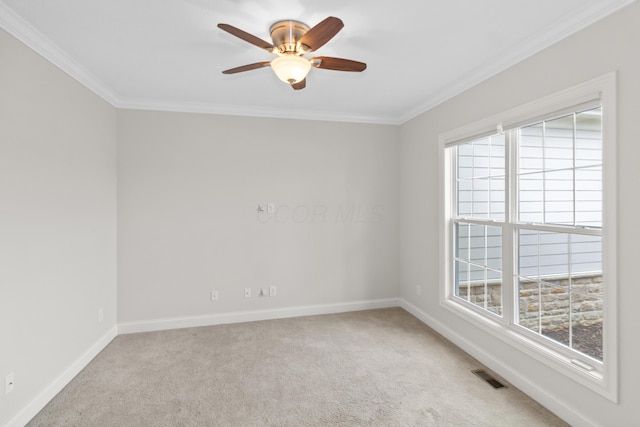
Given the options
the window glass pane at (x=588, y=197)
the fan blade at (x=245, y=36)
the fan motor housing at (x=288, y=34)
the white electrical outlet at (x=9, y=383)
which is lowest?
the white electrical outlet at (x=9, y=383)

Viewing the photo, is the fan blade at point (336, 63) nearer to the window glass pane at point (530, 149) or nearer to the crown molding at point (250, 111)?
the window glass pane at point (530, 149)

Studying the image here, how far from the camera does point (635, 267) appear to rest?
1718mm

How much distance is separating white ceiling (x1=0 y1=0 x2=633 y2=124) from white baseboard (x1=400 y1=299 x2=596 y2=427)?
242 cm

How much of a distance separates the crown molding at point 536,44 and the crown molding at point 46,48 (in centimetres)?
332

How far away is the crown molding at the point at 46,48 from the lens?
1.95 m

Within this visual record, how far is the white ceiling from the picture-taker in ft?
6.22

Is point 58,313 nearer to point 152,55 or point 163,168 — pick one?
point 163,168

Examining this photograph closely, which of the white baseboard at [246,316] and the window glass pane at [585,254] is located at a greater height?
the window glass pane at [585,254]

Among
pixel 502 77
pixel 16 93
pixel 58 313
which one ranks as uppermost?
pixel 502 77

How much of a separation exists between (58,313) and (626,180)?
3.93 m

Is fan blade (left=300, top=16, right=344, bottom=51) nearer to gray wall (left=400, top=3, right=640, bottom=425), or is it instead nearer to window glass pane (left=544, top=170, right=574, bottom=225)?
gray wall (left=400, top=3, right=640, bottom=425)

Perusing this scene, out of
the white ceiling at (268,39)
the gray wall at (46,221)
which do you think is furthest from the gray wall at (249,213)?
the white ceiling at (268,39)

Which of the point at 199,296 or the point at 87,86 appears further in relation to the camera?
the point at 199,296

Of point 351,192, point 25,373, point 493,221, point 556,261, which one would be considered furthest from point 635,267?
point 25,373
